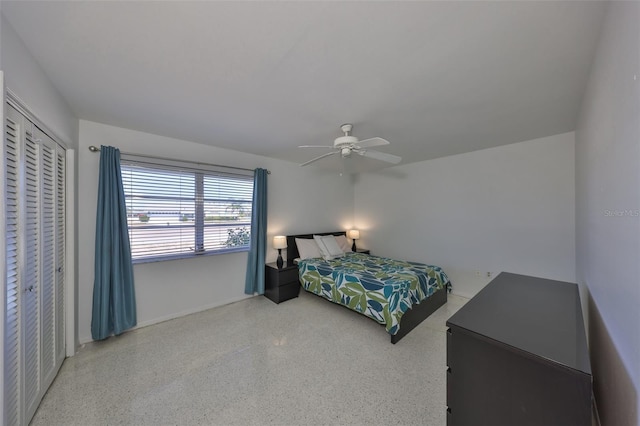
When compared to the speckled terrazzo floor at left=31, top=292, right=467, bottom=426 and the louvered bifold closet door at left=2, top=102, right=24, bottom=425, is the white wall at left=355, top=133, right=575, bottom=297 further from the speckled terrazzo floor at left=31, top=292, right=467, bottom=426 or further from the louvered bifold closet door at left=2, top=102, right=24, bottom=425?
the louvered bifold closet door at left=2, top=102, right=24, bottom=425

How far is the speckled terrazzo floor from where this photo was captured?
158cm

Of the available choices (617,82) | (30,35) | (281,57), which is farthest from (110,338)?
(617,82)

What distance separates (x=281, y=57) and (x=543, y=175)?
11.8ft

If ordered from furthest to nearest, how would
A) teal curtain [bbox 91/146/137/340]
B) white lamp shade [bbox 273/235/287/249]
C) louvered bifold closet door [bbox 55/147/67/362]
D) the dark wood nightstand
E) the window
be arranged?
white lamp shade [bbox 273/235/287/249]
the dark wood nightstand
the window
teal curtain [bbox 91/146/137/340]
louvered bifold closet door [bbox 55/147/67/362]

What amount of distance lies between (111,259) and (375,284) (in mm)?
2987

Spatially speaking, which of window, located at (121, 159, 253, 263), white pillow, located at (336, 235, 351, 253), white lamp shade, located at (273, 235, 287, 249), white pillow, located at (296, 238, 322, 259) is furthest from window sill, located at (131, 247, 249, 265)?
white pillow, located at (336, 235, 351, 253)

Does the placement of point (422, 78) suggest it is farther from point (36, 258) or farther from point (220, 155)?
point (36, 258)

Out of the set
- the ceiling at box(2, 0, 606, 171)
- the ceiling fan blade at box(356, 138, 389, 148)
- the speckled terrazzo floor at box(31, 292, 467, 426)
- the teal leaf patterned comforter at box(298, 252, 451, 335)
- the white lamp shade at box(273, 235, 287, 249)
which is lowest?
the speckled terrazzo floor at box(31, 292, 467, 426)

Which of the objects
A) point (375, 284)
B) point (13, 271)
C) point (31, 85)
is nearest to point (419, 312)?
point (375, 284)

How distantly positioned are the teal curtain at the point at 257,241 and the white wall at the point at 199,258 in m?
0.15

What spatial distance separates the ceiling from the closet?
1.80ft

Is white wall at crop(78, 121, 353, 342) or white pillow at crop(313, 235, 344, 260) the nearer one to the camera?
white wall at crop(78, 121, 353, 342)

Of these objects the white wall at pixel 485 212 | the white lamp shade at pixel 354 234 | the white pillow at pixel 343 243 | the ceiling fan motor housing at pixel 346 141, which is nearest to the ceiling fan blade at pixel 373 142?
the ceiling fan motor housing at pixel 346 141

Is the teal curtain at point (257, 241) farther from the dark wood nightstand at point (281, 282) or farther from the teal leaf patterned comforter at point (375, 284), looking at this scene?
the teal leaf patterned comforter at point (375, 284)
